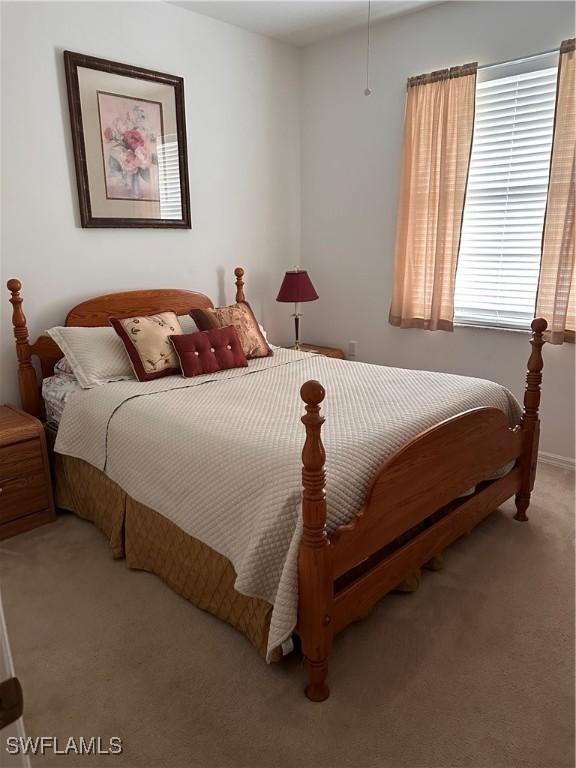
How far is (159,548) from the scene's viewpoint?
2238mm

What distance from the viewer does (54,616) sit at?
2078 mm

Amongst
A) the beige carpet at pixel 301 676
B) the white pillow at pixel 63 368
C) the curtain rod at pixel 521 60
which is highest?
the curtain rod at pixel 521 60

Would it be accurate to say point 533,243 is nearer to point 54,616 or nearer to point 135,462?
point 135,462

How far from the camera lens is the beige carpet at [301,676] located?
1524mm

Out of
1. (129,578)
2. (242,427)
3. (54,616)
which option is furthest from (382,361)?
(54,616)

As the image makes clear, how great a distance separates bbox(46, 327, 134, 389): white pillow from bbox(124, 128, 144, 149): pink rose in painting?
120cm

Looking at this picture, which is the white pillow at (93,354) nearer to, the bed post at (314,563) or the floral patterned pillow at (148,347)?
the floral patterned pillow at (148,347)

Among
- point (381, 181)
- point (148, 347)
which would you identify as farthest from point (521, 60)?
point (148, 347)

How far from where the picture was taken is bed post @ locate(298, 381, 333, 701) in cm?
152

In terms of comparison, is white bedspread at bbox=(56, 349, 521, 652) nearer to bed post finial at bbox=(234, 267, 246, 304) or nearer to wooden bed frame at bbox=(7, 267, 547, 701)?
wooden bed frame at bbox=(7, 267, 547, 701)

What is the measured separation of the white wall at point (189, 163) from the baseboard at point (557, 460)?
7.38ft

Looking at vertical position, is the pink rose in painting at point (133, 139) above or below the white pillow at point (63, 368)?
above

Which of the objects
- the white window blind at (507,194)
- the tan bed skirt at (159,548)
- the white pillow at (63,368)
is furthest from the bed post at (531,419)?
the white pillow at (63,368)

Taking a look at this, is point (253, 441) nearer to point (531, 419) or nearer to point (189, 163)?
point (531, 419)
